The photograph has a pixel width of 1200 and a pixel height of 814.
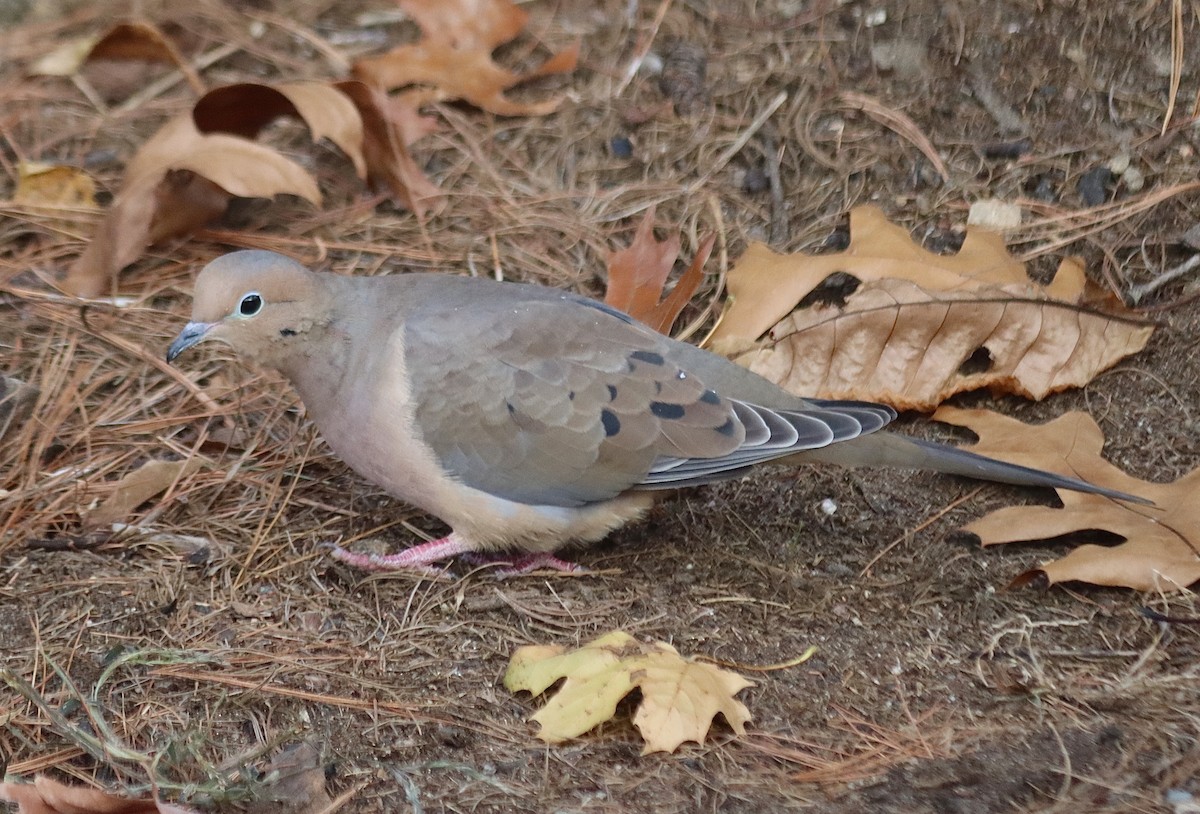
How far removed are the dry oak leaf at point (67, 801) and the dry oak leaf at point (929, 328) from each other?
212cm

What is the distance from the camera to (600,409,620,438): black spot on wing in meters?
3.12

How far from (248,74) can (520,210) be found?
1.52m

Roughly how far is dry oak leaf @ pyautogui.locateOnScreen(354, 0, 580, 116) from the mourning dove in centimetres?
172

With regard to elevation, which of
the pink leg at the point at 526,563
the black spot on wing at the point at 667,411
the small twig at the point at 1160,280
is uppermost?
the small twig at the point at 1160,280

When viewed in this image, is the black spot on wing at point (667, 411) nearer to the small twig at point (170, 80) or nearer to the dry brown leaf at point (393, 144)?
the dry brown leaf at point (393, 144)

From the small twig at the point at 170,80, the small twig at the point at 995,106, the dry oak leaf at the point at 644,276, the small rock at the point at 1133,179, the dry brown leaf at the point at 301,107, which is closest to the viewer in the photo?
the dry oak leaf at the point at 644,276

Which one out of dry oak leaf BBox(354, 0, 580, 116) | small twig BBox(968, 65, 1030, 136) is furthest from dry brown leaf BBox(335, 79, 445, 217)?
small twig BBox(968, 65, 1030, 136)

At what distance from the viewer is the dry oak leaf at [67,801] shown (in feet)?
7.14

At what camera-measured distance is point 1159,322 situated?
141 inches

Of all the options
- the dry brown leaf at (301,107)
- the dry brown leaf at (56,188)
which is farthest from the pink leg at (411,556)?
the dry brown leaf at (56,188)

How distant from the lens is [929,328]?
11.6 feet

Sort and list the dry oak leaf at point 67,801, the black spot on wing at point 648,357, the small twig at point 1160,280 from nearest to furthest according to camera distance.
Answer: the dry oak leaf at point 67,801, the black spot on wing at point 648,357, the small twig at point 1160,280

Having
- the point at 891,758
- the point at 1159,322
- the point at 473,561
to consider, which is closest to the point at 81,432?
the point at 473,561

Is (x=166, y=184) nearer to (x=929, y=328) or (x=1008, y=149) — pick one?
(x=929, y=328)
